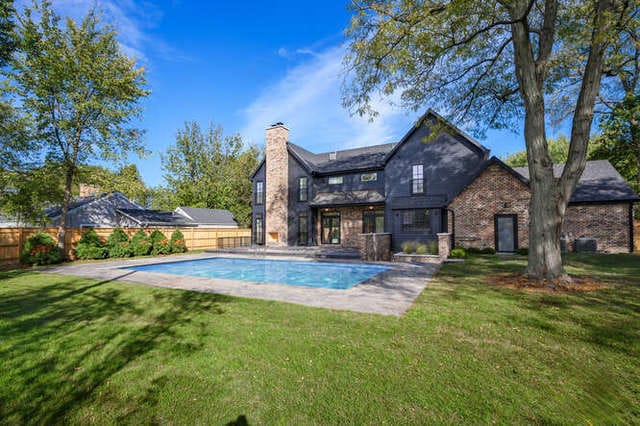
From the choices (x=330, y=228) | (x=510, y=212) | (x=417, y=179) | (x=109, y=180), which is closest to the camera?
(x=510, y=212)

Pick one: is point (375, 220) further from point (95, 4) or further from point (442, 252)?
point (95, 4)

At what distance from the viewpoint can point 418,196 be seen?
1808 centimetres

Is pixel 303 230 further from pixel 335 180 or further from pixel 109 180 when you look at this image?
pixel 109 180

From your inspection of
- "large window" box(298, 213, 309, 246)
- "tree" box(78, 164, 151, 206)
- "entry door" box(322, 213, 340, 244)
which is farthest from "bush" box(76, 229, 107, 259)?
"entry door" box(322, 213, 340, 244)

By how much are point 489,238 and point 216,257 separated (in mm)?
17173

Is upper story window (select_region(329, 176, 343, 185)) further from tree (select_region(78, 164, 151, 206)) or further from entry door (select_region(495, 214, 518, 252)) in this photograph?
tree (select_region(78, 164, 151, 206))

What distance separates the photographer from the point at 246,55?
54.3ft

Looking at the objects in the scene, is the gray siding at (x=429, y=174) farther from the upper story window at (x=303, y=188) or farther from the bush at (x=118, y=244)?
the bush at (x=118, y=244)

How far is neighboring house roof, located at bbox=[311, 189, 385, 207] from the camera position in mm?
19469

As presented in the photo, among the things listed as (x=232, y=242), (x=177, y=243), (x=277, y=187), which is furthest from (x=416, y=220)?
(x=177, y=243)

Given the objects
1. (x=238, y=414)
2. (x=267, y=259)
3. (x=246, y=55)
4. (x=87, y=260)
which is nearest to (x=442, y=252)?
(x=267, y=259)

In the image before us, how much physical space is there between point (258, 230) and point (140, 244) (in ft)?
28.3

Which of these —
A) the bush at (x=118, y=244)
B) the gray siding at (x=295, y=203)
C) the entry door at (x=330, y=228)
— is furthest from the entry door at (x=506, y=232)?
the bush at (x=118, y=244)

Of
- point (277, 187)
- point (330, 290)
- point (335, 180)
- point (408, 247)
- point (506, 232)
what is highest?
point (335, 180)
